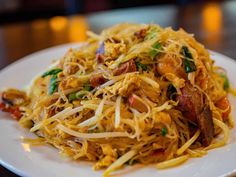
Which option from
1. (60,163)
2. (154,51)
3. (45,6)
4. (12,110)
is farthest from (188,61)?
(45,6)

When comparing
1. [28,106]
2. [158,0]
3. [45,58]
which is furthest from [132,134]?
[158,0]

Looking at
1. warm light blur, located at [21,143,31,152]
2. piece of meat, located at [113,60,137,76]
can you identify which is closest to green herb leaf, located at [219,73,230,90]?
piece of meat, located at [113,60,137,76]

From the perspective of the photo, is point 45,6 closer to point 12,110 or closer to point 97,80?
point 12,110

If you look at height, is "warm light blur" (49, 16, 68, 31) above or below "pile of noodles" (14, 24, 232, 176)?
below

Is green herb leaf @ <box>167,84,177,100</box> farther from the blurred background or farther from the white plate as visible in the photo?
the blurred background

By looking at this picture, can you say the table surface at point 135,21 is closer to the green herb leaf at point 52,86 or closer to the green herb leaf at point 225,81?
the green herb leaf at point 225,81
